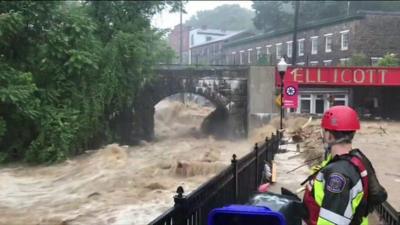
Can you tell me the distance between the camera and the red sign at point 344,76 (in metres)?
34.9

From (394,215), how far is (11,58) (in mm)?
24742

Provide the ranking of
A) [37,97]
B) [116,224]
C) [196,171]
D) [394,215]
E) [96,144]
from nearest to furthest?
[394,215]
[116,224]
[196,171]
[37,97]
[96,144]

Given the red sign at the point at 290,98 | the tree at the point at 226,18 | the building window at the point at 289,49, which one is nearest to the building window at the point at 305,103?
the building window at the point at 289,49

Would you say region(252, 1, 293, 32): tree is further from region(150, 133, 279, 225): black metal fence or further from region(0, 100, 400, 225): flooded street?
region(150, 133, 279, 225): black metal fence

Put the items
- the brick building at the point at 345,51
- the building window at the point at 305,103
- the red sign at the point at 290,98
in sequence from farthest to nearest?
the building window at the point at 305,103
the brick building at the point at 345,51
the red sign at the point at 290,98

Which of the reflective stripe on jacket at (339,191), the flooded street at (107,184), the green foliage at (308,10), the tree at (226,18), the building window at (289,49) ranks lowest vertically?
the flooded street at (107,184)

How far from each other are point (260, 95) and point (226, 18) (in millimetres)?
92839

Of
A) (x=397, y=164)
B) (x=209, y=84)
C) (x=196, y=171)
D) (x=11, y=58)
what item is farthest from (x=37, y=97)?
(x=397, y=164)

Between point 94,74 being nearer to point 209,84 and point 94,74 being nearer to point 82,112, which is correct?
point 82,112

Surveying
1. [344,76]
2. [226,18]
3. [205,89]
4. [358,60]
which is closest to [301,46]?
[358,60]

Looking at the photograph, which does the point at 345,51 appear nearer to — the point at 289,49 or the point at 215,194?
the point at 289,49

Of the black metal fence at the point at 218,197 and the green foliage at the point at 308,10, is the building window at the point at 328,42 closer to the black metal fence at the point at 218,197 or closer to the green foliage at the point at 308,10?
the green foliage at the point at 308,10

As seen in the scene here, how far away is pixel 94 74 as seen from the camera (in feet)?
93.6

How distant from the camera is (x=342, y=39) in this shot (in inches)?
1768
